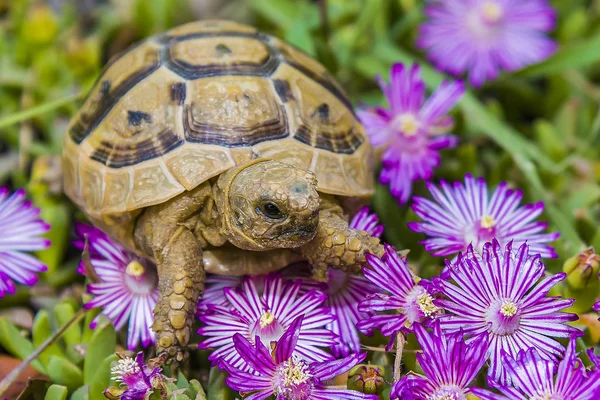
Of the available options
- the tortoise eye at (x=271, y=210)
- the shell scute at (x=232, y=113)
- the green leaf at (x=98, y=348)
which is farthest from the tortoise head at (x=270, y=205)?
the green leaf at (x=98, y=348)

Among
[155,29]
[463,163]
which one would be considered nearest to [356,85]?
[463,163]

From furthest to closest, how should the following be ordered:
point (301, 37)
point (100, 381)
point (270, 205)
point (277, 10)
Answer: point (277, 10), point (301, 37), point (100, 381), point (270, 205)

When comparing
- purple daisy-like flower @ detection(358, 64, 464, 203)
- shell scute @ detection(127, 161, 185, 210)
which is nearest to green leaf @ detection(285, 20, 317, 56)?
purple daisy-like flower @ detection(358, 64, 464, 203)

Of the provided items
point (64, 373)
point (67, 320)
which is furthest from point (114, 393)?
point (67, 320)

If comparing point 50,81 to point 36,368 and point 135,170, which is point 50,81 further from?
point 36,368

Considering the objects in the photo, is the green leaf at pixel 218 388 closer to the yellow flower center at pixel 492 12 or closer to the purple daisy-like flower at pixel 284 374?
the purple daisy-like flower at pixel 284 374

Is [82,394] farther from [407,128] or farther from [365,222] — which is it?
[407,128]
